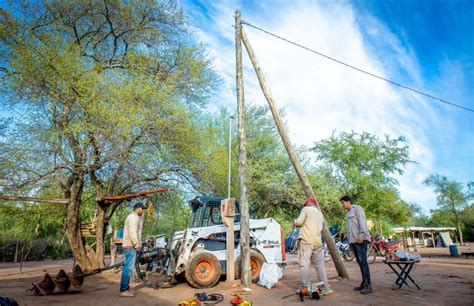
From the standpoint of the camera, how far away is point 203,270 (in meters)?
8.11

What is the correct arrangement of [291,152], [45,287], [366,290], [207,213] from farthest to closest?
[207,213] < [291,152] < [45,287] < [366,290]

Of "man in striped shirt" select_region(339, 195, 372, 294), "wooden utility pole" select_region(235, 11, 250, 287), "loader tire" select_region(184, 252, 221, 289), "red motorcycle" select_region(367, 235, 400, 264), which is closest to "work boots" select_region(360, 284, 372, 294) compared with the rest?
"man in striped shirt" select_region(339, 195, 372, 294)

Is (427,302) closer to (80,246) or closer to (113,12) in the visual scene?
(80,246)

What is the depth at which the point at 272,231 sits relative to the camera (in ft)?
30.5

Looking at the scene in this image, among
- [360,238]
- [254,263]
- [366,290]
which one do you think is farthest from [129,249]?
[366,290]

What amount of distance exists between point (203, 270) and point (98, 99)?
252 inches

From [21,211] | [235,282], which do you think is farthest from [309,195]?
[21,211]

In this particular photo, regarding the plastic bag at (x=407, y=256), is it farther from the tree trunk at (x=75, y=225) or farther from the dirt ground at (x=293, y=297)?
the tree trunk at (x=75, y=225)

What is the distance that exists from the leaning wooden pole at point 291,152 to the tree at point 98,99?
3.72 m

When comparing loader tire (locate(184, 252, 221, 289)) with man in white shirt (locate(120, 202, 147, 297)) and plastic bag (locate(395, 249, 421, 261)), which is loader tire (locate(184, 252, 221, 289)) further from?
plastic bag (locate(395, 249, 421, 261))

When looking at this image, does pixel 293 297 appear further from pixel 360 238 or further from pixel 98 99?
pixel 98 99

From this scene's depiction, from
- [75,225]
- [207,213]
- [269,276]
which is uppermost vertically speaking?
[207,213]

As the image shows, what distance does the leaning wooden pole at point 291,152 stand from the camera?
8.12 meters

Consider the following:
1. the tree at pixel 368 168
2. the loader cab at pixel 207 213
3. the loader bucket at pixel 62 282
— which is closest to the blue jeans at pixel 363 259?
the loader cab at pixel 207 213
